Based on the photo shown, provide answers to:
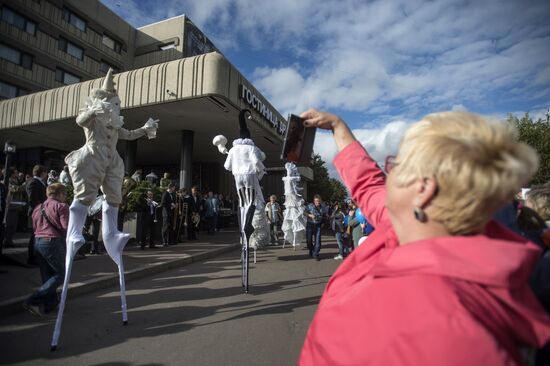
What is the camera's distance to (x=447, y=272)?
74 centimetres

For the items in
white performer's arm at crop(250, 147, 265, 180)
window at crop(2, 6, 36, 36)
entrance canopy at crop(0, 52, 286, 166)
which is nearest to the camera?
white performer's arm at crop(250, 147, 265, 180)

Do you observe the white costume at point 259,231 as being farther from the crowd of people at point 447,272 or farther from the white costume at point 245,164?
the crowd of people at point 447,272

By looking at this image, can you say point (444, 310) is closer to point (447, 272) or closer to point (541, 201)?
point (447, 272)

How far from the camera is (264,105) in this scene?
583 inches

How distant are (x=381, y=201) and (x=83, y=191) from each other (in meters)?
3.07

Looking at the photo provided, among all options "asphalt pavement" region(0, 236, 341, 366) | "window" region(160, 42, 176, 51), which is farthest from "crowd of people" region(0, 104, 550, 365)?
"window" region(160, 42, 176, 51)

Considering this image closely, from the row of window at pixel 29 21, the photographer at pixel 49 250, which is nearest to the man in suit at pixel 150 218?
the photographer at pixel 49 250

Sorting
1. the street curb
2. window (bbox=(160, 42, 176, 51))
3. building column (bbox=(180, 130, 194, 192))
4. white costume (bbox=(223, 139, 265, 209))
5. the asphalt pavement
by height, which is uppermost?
window (bbox=(160, 42, 176, 51))

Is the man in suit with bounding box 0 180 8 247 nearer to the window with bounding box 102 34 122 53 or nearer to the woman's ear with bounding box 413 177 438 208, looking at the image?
the woman's ear with bounding box 413 177 438 208

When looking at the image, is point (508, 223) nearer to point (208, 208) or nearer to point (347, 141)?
point (347, 141)

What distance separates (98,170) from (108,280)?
8.54 feet

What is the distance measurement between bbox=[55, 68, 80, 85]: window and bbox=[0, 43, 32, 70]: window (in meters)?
1.87

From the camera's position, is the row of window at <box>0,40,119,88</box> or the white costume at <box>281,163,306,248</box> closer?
the white costume at <box>281,163,306,248</box>

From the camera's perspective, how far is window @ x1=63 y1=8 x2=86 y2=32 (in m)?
25.1
